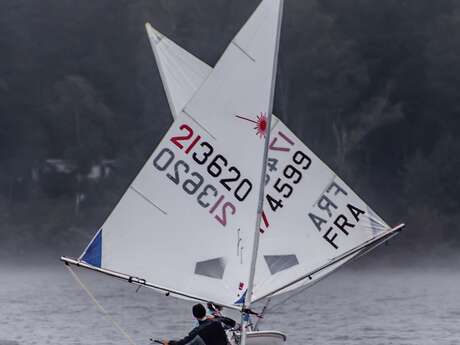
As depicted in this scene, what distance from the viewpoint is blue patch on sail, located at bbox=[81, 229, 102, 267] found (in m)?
17.5

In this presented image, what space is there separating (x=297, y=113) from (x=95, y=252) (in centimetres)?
3771

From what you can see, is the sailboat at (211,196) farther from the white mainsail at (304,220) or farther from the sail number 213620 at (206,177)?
the white mainsail at (304,220)

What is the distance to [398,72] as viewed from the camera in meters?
Result: 56.7

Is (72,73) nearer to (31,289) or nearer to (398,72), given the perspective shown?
(398,72)

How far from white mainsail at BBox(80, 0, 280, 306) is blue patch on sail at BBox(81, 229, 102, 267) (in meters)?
0.43

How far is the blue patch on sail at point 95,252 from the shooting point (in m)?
17.5

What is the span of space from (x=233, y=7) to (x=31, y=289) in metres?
19.4

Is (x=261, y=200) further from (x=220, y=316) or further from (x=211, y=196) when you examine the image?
(x=220, y=316)

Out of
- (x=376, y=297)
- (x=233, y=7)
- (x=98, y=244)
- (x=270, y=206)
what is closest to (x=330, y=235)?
(x=270, y=206)

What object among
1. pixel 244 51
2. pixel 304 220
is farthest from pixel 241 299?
pixel 244 51

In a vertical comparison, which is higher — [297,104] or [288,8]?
[288,8]

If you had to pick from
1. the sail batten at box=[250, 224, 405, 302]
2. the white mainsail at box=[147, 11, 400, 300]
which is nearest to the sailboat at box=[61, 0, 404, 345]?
the sail batten at box=[250, 224, 405, 302]

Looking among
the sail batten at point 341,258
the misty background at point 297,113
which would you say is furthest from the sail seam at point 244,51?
the misty background at point 297,113

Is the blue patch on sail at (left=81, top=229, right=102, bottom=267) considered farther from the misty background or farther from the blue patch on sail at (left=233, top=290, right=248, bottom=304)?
the misty background
